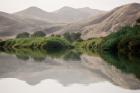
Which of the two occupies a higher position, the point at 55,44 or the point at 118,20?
the point at 118,20

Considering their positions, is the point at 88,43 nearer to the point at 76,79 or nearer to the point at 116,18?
the point at 76,79

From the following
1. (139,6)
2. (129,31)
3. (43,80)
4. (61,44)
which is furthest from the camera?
(139,6)

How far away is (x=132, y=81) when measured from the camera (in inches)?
596

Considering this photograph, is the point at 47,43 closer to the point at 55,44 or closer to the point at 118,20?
the point at 55,44

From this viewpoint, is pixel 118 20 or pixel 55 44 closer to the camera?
pixel 55 44

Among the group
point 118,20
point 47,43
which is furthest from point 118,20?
point 47,43

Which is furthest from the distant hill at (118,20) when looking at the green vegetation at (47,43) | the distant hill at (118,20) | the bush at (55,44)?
the bush at (55,44)

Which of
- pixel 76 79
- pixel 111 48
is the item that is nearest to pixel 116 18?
pixel 111 48

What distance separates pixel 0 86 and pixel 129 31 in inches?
1361

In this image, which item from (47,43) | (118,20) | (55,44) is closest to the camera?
(55,44)

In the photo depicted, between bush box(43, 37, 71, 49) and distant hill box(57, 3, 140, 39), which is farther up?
distant hill box(57, 3, 140, 39)

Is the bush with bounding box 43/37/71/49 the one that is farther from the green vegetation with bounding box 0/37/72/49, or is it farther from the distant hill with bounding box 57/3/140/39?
the distant hill with bounding box 57/3/140/39

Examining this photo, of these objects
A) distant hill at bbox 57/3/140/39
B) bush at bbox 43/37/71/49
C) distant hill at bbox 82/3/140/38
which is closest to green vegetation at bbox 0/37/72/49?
bush at bbox 43/37/71/49

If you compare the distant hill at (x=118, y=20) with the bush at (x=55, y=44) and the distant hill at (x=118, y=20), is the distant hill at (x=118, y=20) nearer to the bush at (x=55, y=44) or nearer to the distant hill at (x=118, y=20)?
the distant hill at (x=118, y=20)
